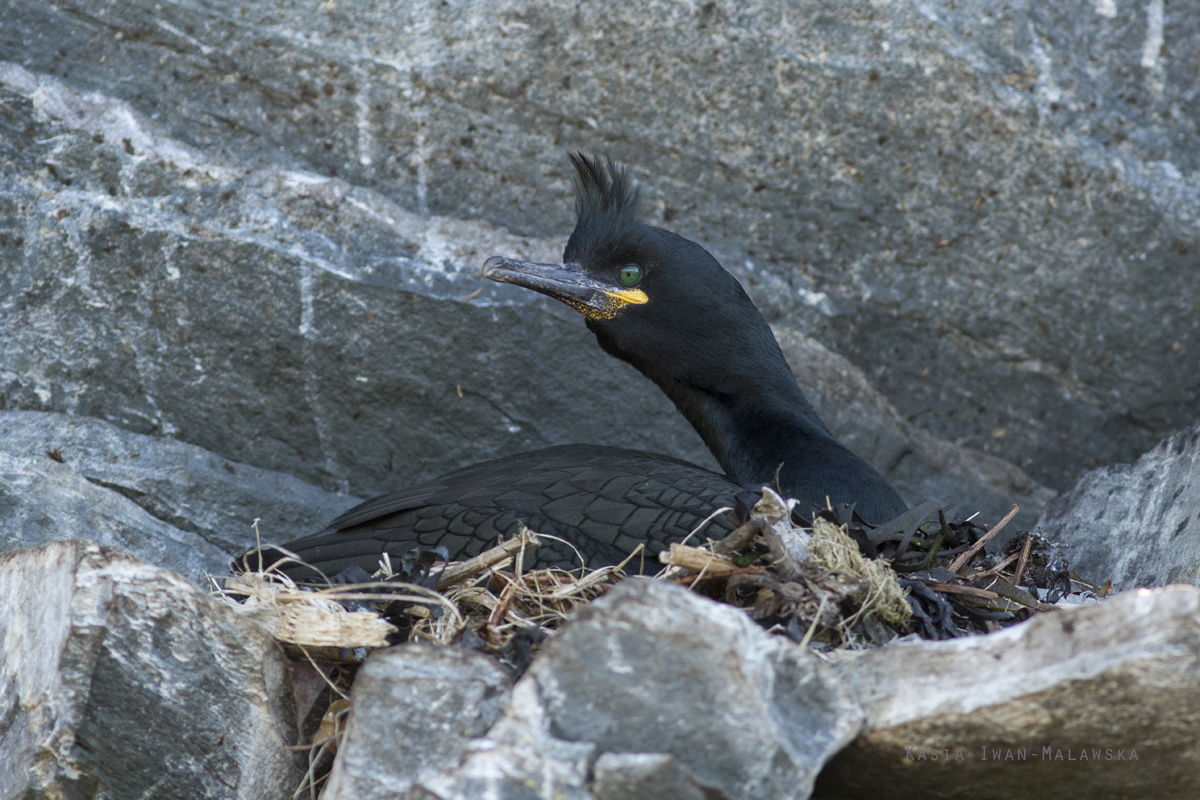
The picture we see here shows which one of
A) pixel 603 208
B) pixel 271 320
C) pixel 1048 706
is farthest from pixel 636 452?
pixel 1048 706

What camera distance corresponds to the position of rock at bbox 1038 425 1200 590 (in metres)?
2.69

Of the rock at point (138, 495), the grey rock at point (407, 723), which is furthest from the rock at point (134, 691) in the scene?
the rock at point (138, 495)

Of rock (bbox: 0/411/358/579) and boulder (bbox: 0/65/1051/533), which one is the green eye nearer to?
boulder (bbox: 0/65/1051/533)

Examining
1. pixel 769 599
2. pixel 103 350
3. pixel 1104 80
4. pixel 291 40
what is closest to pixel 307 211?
pixel 291 40

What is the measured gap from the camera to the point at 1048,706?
1.45 metres

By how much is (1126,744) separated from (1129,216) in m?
2.11

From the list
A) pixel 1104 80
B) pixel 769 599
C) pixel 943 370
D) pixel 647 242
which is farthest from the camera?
pixel 943 370

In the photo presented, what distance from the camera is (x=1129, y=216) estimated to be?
3.21 metres

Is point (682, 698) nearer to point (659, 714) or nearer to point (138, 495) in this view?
point (659, 714)

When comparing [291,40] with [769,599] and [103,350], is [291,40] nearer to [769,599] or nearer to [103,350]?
[103,350]

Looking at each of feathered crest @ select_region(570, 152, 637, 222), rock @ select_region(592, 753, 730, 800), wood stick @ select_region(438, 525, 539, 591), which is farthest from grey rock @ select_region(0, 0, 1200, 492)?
rock @ select_region(592, 753, 730, 800)

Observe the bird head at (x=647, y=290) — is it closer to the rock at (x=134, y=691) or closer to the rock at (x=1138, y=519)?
the rock at (x=1138, y=519)

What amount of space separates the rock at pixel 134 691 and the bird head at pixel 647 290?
4.36 feet

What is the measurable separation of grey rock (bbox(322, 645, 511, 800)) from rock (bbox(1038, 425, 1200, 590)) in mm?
1702
